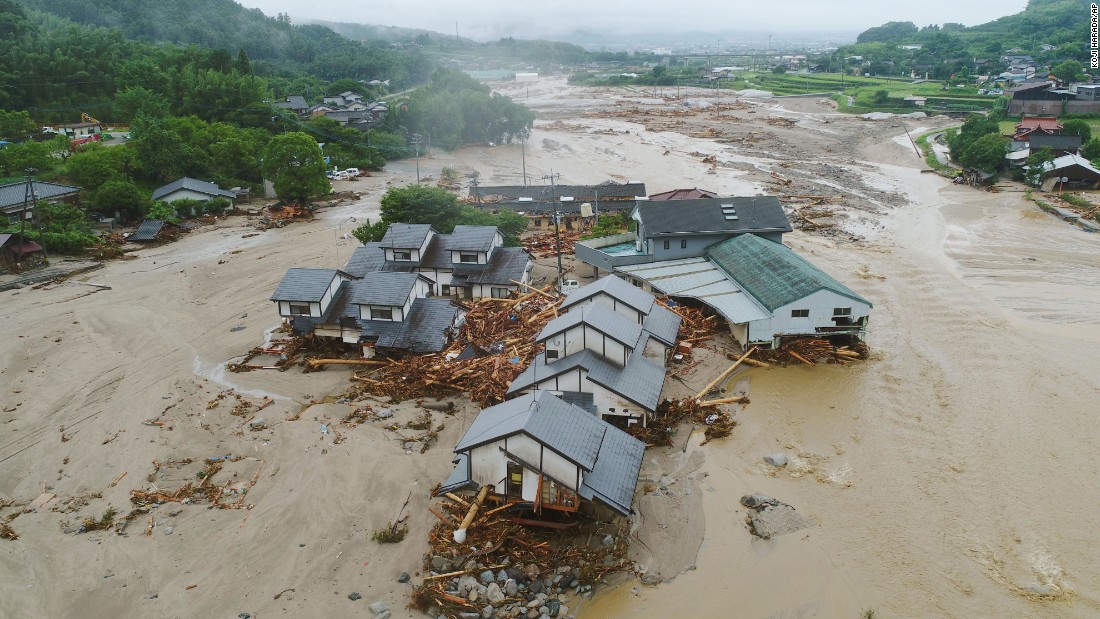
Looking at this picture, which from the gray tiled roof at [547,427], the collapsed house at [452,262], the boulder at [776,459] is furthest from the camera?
the collapsed house at [452,262]

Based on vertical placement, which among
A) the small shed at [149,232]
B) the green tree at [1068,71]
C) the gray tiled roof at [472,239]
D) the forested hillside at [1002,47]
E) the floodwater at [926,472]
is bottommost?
the floodwater at [926,472]

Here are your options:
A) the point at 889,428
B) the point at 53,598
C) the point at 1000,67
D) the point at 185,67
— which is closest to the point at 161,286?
the point at 53,598

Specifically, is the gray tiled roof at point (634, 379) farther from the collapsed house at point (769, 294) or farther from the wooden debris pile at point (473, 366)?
the collapsed house at point (769, 294)

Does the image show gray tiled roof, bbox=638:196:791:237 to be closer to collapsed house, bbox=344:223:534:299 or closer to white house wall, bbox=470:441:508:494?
collapsed house, bbox=344:223:534:299

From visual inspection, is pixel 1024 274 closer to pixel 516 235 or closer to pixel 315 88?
pixel 516 235

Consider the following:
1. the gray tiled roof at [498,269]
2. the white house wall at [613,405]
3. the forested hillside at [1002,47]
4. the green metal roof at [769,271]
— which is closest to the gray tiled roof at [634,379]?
the white house wall at [613,405]

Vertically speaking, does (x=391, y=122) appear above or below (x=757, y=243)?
above
